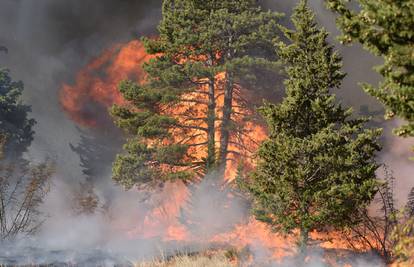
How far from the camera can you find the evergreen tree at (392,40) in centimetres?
723

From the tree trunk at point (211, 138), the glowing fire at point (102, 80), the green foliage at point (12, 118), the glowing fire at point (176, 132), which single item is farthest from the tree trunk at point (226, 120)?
the glowing fire at point (102, 80)

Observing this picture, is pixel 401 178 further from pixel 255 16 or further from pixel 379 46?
pixel 379 46

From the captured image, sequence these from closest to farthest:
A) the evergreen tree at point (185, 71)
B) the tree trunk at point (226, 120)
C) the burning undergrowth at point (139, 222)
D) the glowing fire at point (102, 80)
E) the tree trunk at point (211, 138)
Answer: the burning undergrowth at point (139, 222), the evergreen tree at point (185, 71), the tree trunk at point (211, 138), the tree trunk at point (226, 120), the glowing fire at point (102, 80)

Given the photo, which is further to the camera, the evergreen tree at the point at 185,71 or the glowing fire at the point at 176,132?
the evergreen tree at the point at 185,71

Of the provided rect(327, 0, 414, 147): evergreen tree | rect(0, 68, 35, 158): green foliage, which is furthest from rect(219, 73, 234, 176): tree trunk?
rect(327, 0, 414, 147): evergreen tree

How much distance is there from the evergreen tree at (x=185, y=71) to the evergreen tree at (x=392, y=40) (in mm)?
15231

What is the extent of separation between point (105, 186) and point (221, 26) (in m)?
24.5

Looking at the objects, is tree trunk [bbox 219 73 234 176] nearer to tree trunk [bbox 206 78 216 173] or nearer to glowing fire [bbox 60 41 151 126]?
tree trunk [bbox 206 78 216 173]

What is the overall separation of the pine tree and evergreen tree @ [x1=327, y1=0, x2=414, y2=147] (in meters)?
4.96

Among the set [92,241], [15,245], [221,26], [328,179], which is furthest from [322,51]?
[92,241]

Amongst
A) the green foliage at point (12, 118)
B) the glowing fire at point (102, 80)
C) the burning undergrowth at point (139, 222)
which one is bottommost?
the burning undergrowth at point (139, 222)

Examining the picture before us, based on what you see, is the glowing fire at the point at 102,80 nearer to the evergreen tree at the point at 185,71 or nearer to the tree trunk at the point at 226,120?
the evergreen tree at the point at 185,71

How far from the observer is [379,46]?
7750 mm

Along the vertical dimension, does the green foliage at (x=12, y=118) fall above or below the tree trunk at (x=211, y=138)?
above
